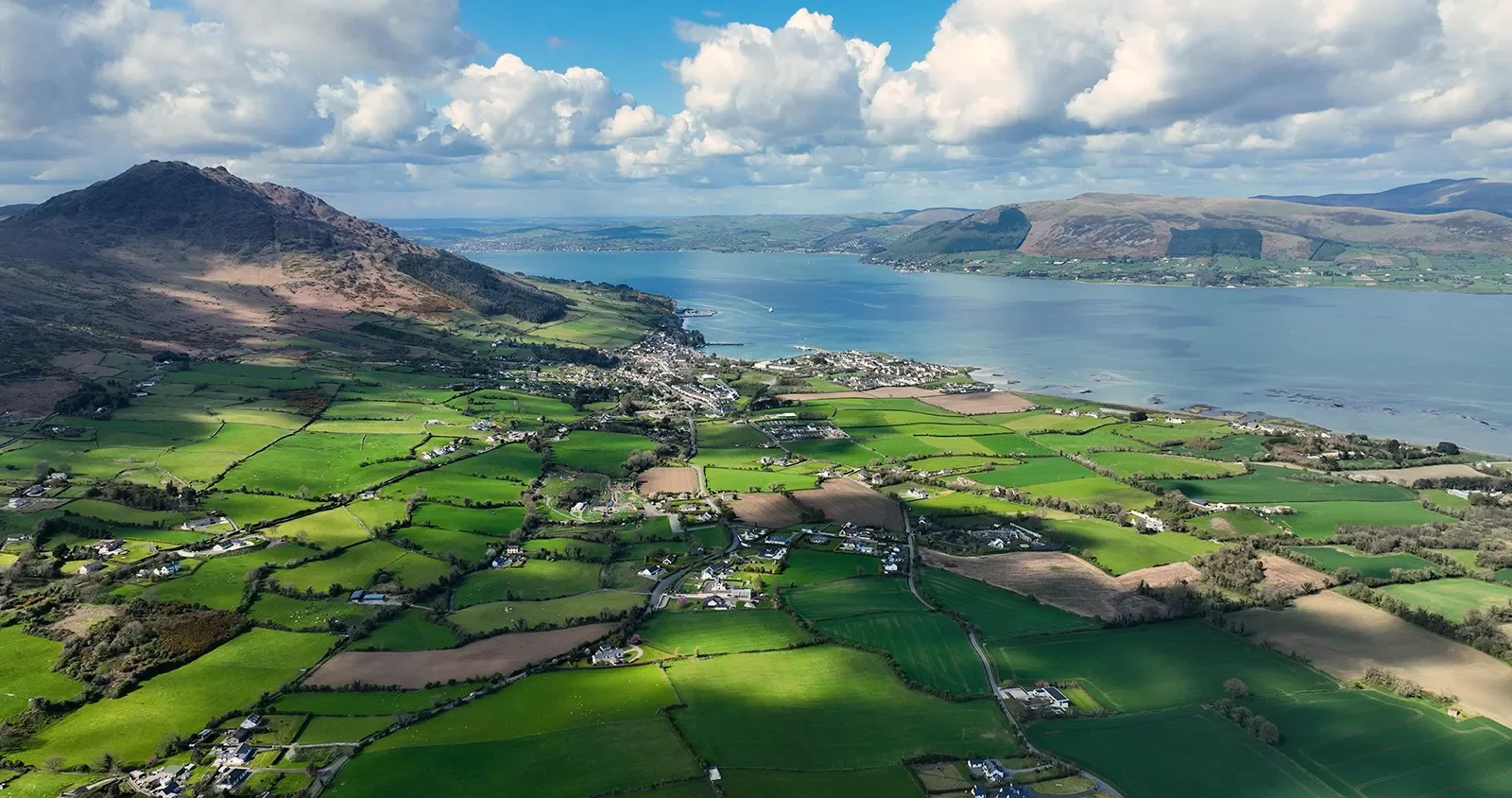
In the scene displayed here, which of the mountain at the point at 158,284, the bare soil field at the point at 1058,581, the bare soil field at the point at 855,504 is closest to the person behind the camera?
the bare soil field at the point at 1058,581

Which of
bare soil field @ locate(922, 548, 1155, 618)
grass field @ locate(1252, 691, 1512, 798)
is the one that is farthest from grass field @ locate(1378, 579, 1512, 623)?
bare soil field @ locate(922, 548, 1155, 618)

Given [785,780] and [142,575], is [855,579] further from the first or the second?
[142,575]

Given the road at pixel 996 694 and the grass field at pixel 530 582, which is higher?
the grass field at pixel 530 582

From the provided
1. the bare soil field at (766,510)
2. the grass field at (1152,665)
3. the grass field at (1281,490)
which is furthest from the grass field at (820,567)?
the grass field at (1281,490)

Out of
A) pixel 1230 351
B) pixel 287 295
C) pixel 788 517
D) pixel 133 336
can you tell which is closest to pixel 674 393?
pixel 788 517

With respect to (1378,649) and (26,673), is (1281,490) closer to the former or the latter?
(1378,649)

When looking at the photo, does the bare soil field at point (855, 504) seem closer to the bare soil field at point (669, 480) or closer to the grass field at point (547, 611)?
the bare soil field at point (669, 480)
